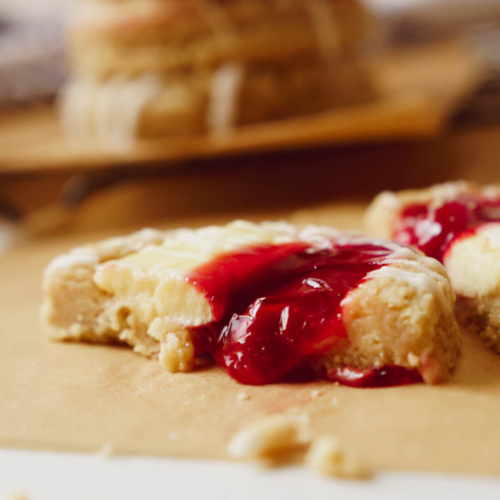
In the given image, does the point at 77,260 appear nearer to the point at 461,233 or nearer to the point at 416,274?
the point at 416,274

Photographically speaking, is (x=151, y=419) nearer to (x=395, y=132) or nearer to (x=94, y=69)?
(x=395, y=132)

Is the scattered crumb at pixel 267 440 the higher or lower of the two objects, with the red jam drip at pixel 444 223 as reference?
lower

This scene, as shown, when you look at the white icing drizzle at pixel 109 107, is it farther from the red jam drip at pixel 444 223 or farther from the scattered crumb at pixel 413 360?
the scattered crumb at pixel 413 360

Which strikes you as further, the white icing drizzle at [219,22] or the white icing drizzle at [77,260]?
the white icing drizzle at [219,22]

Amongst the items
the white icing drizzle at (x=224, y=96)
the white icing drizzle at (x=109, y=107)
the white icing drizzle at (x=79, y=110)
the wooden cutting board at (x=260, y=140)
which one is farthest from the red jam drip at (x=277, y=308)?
the white icing drizzle at (x=79, y=110)

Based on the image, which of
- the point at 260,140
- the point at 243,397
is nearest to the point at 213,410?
the point at 243,397

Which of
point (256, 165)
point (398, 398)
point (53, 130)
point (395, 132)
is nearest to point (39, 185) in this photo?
point (53, 130)

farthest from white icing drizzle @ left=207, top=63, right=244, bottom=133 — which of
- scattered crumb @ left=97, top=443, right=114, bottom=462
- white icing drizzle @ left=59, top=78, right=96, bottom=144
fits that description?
scattered crumb @ left=97, top=443, right=114, bottom=462
